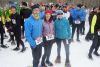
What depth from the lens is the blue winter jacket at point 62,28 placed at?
8.59 metres

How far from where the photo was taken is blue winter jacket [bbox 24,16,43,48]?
700 cm

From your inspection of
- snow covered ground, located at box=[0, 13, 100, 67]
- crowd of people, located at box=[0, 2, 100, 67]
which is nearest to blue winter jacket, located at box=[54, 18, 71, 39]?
crowd of people, located at box=[0, 2, 100, 67]

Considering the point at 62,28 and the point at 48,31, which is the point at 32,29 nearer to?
the point at 48,31

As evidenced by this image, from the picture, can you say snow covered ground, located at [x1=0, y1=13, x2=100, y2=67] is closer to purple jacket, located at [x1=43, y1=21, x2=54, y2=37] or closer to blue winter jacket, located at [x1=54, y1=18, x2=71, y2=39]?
blue winter jacket, located at [x1=54, y1=18, x2=71, y2=39]

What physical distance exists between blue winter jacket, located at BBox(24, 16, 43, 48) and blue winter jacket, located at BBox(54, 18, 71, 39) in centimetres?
150

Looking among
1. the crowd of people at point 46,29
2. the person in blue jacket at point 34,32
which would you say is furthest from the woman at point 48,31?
the person in blue jacket at point 34,32

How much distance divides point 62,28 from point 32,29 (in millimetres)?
1713

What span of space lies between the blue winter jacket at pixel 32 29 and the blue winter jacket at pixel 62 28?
1.50 metres

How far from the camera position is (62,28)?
338 inches

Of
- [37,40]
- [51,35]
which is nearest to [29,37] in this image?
[37,40]

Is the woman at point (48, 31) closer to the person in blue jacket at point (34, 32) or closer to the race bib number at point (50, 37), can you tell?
the race bib number at point (50, 37)

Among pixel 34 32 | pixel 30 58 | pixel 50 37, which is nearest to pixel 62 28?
pixel 50 37

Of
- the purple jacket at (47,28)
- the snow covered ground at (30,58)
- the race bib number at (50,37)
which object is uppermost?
the purple jacket at (47,28)

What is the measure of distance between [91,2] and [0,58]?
28737 millimetres
